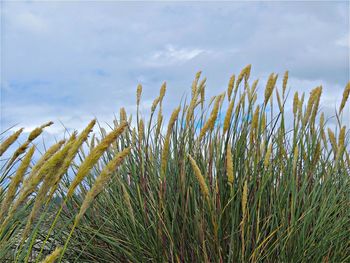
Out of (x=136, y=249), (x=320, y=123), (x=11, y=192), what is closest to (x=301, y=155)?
(x=320, y=123)

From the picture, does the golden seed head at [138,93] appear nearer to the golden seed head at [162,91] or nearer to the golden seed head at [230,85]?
the golden seed head at [162,91]

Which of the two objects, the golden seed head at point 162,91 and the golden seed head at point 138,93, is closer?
the golden seed head at point 162,91

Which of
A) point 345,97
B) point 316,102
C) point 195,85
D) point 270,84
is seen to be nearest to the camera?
point 270,84

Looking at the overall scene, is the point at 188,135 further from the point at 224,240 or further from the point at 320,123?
the point at 320,123

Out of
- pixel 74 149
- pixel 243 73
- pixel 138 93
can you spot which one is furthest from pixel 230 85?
pixel 74 149

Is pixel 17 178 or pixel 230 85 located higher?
pixel 230 85

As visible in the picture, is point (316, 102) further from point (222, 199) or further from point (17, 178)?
point (17, 178)

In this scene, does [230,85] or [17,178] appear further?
[230,85]

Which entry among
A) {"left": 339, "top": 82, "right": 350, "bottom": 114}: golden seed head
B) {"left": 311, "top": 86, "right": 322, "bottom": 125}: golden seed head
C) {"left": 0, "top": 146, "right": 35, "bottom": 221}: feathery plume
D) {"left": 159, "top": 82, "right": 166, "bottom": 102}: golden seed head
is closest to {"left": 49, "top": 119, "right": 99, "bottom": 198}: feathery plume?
{"left": 0, "top": 146, "right": 35, "bottom": 221}: feathery plume

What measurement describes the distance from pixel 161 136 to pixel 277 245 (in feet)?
3.66

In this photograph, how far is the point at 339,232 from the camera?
107 inches

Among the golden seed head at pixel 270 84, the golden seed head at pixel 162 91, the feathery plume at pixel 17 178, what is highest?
the golden seed head at pixel 162 91

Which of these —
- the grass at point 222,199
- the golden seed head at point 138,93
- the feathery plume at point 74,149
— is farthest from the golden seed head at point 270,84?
the feathery plume at point 74,149

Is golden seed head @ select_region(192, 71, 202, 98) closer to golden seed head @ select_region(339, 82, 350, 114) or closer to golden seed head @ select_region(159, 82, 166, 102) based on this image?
golden seed head @ select_region(159, 82, 166, 102)
